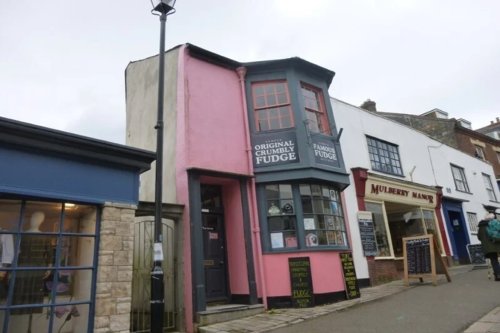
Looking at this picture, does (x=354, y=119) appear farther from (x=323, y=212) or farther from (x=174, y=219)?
(x=174, y=219)

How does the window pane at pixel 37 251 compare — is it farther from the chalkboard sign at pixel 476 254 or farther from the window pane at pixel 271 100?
the chalkboard sign at pixel 476 254

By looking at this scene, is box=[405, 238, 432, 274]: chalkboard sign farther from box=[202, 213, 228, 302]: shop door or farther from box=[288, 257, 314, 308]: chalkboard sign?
box=[202, 213, 228, 302]: shop door

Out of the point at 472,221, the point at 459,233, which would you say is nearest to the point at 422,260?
the point at 459,233

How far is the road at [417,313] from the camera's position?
253 inches

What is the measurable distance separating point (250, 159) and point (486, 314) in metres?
6.25

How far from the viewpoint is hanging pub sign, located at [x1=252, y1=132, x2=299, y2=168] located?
10156 mm

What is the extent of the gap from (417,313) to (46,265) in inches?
269

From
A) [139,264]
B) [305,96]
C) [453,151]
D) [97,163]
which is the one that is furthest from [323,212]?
[453,151]

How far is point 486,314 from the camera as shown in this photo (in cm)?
685

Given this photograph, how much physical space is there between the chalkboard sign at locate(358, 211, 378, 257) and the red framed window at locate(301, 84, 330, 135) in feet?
10.8

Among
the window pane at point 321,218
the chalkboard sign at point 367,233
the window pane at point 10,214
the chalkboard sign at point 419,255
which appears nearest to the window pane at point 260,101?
the window pane at point 321,218

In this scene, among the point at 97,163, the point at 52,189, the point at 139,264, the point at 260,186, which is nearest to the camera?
the point at 52,189

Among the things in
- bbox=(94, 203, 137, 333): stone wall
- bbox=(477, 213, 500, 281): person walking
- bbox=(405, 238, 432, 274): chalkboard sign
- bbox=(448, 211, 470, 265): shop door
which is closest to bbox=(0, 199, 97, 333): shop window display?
bbox=(94, 203, 137, 333): stone wall

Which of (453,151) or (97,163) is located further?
(453,151)
